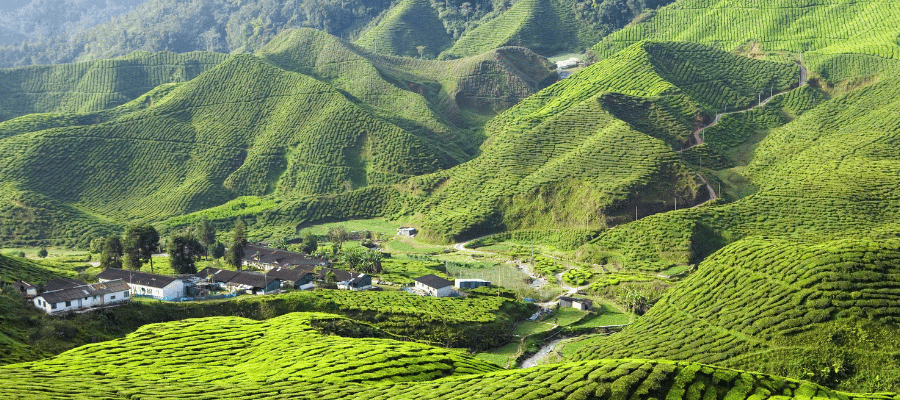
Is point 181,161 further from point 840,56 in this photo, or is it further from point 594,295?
point 840,56

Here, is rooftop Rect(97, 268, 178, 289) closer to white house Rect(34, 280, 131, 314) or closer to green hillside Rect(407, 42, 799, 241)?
white house Rect(34, 280, 131, 314)

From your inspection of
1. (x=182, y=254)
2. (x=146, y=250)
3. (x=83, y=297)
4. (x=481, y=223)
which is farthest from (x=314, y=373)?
(x=481, y=223)

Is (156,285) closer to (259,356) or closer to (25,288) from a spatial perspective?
(25,288)

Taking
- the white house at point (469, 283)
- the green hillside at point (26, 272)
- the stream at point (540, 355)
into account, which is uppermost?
the green hillside at point (26, 272)

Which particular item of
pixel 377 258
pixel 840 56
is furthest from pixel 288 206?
pixel 840 56

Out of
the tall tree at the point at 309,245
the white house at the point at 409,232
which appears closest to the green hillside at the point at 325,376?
the tall tree at the point at 309,245

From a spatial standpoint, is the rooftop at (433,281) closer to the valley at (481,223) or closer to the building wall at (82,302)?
the valley at (481,223)

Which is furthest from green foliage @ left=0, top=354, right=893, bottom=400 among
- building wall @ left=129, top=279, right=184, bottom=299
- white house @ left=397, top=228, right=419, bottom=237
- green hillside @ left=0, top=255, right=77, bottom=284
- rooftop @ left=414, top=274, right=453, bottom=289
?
white house @ left=397, top=228, right=419, bottom=237
